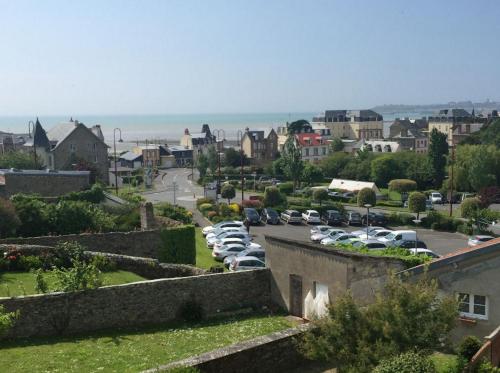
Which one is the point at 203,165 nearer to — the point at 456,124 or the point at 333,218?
the point at 333,218

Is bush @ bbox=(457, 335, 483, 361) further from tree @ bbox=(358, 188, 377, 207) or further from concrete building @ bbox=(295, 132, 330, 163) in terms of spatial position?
concrete building @ bbox=(295, 132, 330, 163)

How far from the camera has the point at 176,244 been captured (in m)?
30.4

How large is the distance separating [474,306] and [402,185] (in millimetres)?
59807

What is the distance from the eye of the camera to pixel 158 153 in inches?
4547

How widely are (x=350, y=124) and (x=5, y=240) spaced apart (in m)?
123

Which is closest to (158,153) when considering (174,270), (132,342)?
(174,270)

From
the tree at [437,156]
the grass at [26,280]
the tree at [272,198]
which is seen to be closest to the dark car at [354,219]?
the tree at [272,198]

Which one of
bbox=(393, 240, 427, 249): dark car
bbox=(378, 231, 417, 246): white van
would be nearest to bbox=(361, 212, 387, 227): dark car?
bbox=(378, 231, 417, 246): white van

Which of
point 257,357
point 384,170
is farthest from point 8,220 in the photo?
point 384,170

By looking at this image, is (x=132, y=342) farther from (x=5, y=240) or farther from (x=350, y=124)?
(x=350, y=124)

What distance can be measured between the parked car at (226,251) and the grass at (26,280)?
990cm

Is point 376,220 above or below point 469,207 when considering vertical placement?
below

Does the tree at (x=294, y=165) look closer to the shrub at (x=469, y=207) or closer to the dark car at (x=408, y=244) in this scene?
the shrub at (x=469, y=207)

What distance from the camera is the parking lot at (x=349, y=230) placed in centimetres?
4097
